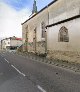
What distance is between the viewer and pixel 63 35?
23078 millimetres

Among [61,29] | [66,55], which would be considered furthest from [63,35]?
[66,55]

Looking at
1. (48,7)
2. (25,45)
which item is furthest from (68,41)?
(25,45)

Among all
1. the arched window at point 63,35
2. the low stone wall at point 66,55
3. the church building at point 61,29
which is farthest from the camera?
the arched window at point 63,35

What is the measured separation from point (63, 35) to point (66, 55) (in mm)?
2674

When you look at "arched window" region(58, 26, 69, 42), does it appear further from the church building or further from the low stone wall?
the low stone wall

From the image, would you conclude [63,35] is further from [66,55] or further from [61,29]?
[66,55]

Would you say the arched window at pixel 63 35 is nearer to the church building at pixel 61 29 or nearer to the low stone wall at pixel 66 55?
the church building at pixel 61 29

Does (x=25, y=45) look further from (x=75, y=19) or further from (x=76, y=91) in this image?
(x=76, y=91)

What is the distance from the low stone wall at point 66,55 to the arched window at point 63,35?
1.33 meters

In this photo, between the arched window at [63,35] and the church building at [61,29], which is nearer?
the church building at [61,29]

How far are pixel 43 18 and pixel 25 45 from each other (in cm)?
1484

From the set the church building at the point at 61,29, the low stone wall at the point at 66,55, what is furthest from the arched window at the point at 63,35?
the low stone wall at the point at 66,55

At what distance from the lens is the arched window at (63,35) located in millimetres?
22234

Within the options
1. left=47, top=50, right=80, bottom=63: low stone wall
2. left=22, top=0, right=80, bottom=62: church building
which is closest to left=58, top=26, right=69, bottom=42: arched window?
left=22, top=0, right=80, bottom=62: church building
